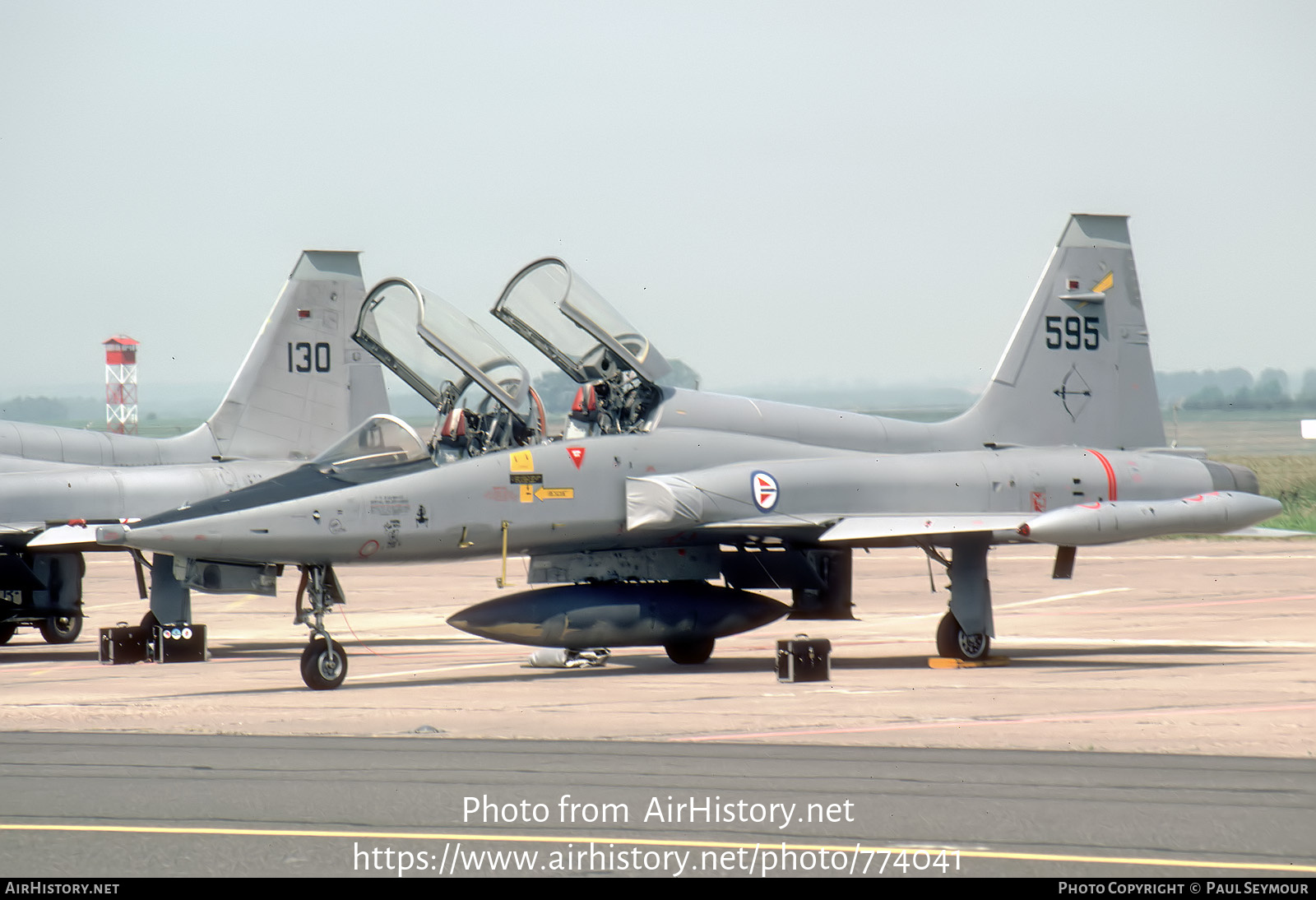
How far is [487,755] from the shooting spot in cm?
969

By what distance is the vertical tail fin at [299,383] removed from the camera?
2222 centimetres

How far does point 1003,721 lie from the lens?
1124cm

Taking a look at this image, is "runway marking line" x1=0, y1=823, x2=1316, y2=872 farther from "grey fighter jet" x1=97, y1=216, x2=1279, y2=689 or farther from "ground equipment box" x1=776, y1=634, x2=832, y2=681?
"ground equipment box" x1=776, y1=634, x2=832, y2=681

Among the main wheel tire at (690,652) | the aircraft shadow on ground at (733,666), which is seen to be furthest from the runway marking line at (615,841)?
the main wheel tire at (690,652)

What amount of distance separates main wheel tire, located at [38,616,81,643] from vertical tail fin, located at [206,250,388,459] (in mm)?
3305

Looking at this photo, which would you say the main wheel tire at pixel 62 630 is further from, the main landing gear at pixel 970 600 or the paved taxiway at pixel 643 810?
the main landing gear at pixel 970 600

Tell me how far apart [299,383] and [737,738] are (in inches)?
531

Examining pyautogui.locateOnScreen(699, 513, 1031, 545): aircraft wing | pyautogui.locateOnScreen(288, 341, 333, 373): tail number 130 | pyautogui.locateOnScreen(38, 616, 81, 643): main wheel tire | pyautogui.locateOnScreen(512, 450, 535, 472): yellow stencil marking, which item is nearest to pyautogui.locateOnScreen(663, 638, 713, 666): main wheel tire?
pyautogui.locateOnScreen(699, 513, 1031, 545): aircraft wing

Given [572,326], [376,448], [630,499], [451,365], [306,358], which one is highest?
[306,358]

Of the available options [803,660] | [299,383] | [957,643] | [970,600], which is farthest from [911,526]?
[299,383]

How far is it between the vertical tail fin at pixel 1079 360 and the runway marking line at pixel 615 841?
12.0m

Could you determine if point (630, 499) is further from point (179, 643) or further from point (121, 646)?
point (121, 646)

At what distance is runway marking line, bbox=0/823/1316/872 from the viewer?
646 cm
